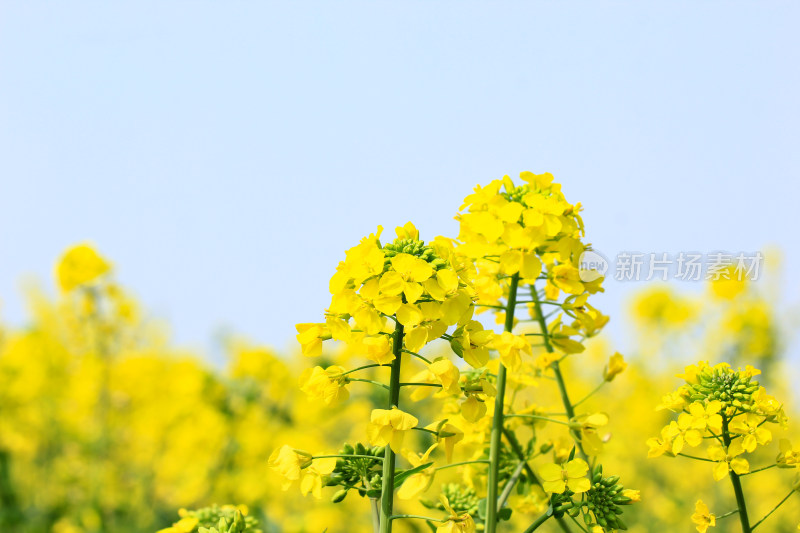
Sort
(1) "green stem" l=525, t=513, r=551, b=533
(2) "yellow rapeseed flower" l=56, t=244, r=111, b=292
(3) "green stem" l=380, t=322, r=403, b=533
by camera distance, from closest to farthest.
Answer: (3) "green stem" l=380, t=322, r=403, b=533 < (1) "green stem" l=525, t=513, r=551, b=533 < (2) "yellow rapeseed flower" l=56, t=244, r=111, b=292

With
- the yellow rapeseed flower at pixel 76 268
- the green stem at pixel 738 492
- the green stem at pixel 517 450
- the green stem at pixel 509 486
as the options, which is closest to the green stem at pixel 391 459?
the green stem at pixel 509 486

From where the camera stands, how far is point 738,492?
164cm

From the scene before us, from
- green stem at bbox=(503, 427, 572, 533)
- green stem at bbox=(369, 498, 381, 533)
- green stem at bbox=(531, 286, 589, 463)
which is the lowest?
green stem at bbox=(369, 498, 381, 533)

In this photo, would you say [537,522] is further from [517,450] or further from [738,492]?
[738,492]

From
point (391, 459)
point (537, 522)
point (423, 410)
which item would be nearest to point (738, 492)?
point (537, 522)

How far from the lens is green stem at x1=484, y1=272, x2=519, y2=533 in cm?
157

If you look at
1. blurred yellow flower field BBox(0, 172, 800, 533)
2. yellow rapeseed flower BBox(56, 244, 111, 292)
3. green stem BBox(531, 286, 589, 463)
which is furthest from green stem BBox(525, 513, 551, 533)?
yellow rapeseed flower BBox(56, 244, 111, 292)

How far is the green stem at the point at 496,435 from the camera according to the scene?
5.14 feet

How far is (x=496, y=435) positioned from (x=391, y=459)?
33cm

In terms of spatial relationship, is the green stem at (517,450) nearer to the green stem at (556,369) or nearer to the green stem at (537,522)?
the green stem at (556,369)

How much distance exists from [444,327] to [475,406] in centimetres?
20

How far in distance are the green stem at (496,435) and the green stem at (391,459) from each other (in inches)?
11.1

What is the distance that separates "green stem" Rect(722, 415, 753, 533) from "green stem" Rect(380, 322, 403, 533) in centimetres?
82

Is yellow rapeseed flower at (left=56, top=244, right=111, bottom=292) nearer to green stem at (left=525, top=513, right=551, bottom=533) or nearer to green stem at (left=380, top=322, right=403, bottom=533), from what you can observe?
green stem at (left=380, top=322, right=403, bottom=533)
